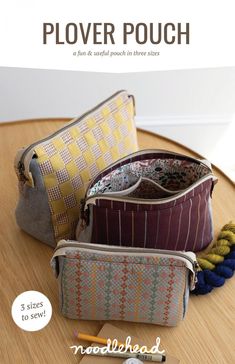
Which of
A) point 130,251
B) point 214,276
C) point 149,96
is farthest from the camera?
point 149,96

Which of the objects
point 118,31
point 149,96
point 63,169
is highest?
point 118,31

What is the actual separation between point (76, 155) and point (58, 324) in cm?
30

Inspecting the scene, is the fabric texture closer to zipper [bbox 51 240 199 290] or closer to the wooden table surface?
the wooden table surface

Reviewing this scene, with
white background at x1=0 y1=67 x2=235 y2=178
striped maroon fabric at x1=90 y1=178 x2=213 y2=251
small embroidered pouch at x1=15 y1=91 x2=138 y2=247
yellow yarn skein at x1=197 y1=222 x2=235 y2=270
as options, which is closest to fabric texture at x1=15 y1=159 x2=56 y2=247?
small embroidered pouch at x1=15 y1=91 x2=138 y2=247

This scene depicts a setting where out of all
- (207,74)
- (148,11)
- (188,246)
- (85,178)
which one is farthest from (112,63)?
(188,246)

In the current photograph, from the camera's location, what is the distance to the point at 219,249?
979 millimetres

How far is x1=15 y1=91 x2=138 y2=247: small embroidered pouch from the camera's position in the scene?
3.12 feet

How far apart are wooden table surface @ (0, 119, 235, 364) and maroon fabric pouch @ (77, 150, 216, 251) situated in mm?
101

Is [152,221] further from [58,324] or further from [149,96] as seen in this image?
[149,96]

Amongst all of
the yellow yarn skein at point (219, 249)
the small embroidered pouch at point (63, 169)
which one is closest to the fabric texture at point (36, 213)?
→ the small embroidered pouch at point (63, 169)

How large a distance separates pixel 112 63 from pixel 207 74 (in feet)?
1.07

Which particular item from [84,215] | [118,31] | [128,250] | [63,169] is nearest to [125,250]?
[128,250]

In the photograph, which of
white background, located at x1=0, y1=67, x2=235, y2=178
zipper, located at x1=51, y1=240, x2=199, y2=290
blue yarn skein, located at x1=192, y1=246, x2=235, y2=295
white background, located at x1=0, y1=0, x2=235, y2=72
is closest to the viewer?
zipper, located at x1=51, y1=240, x2=199, y2=290

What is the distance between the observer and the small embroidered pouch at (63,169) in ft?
3.12
